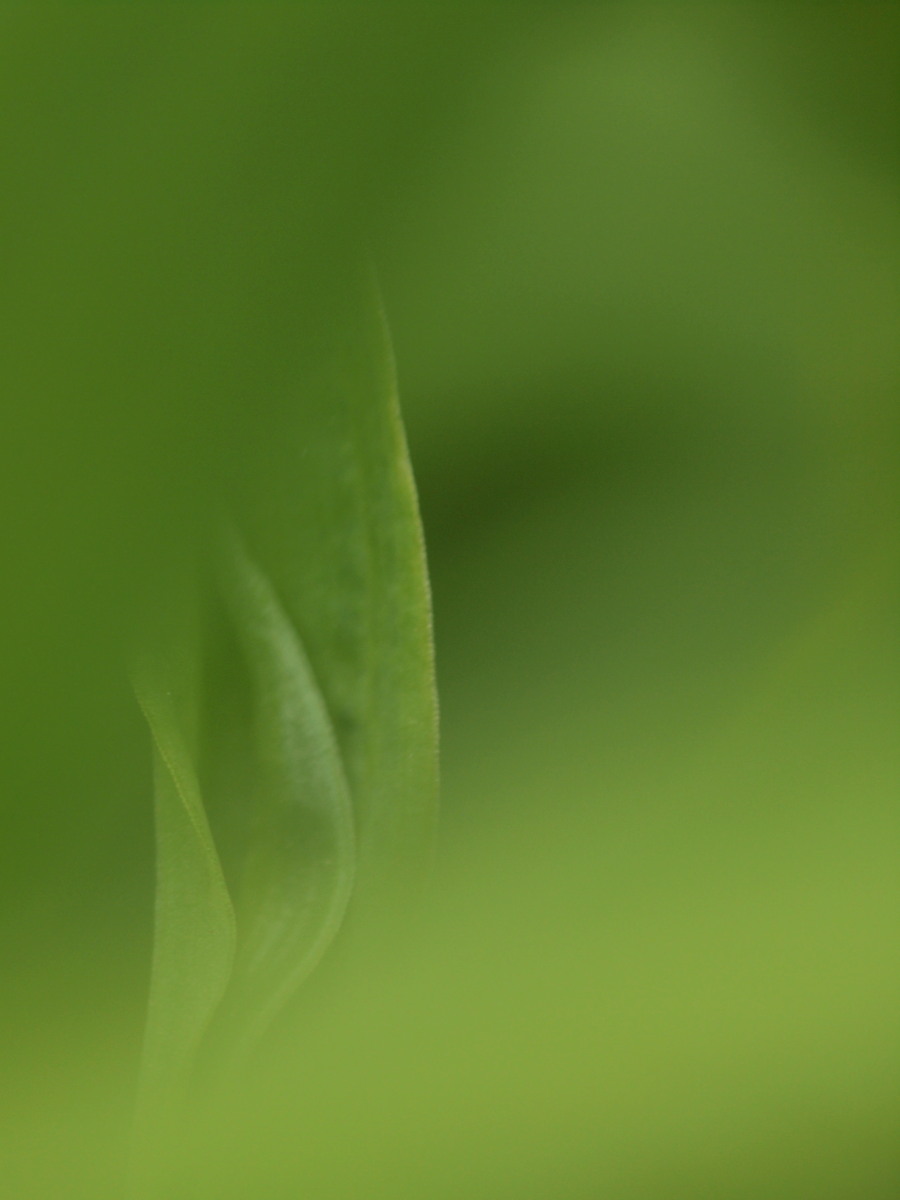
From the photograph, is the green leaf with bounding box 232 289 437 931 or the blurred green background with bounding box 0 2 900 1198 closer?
the blurred green background with bounding box 0 2 900 1198

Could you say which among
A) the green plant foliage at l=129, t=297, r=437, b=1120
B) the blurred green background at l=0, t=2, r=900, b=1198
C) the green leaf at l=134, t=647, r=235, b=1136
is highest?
the green plant foliage at l=129, t=297, r=437, b=1120

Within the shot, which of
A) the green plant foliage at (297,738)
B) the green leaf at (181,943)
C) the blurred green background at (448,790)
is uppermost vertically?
the green plant foliage at (297,738)

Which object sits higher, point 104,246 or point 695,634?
point 695,634

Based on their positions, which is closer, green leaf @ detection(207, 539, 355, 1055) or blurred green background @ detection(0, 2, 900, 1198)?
blurred green background @ detection(0, 2, 900, 1198)

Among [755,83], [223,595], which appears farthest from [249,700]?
[755,83]

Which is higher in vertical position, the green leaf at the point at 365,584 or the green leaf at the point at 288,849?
the green leaf at the point at 365,584

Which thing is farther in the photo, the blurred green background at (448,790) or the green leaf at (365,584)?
the green leaf at (365,584)

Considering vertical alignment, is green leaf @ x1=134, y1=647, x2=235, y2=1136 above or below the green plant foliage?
below

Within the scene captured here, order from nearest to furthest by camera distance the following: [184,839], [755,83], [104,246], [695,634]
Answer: [104,246], [184,839], [695,634], [755,83]

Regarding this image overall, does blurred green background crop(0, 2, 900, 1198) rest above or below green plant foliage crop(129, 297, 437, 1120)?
below

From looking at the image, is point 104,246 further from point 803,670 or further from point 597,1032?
point 803,670

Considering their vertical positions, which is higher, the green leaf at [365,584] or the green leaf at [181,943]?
the green leaf at [365,584]
